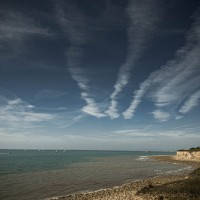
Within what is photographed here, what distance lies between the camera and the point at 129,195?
30.6m

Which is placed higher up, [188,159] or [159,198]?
[188,159]

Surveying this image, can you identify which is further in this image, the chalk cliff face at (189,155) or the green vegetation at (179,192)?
the chalk cliff face at (189,155)

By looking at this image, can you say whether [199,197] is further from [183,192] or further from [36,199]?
[36,199]

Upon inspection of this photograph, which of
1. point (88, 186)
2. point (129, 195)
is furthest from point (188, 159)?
point (129, 195)

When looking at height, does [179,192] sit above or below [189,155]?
below

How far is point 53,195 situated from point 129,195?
10515mm

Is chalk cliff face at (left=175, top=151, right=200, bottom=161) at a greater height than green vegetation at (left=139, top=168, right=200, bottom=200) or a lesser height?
greater

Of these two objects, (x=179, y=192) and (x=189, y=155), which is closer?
(x=179, y=192)

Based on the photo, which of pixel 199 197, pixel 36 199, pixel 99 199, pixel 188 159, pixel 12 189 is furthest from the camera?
pixel 188 159

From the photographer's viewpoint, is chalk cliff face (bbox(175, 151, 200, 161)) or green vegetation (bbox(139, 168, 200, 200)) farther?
chalk cliff face (bbox(175, 151, 200, 161))

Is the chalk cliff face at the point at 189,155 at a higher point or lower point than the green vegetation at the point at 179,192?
higher

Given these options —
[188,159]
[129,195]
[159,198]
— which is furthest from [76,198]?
[188,159]

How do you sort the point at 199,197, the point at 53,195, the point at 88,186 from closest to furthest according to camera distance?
the point at 199,197 → the point at 53,195 → the point at 88,186

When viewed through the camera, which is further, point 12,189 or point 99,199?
point 12,189
